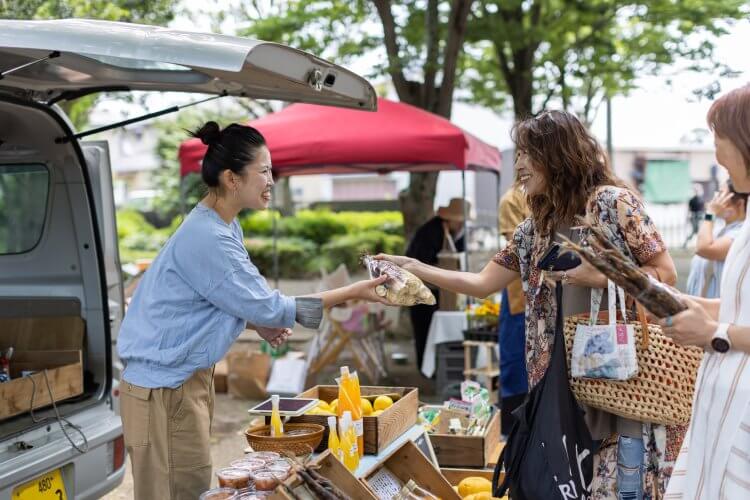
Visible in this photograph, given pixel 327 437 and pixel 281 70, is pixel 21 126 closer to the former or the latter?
pixel 281 70

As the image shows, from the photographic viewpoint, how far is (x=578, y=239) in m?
2.71

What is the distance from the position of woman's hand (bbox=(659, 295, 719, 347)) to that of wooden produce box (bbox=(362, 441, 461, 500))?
1.49 m

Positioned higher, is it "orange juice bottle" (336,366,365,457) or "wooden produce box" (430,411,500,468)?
"orange juice bottle" (336,366,365,457)

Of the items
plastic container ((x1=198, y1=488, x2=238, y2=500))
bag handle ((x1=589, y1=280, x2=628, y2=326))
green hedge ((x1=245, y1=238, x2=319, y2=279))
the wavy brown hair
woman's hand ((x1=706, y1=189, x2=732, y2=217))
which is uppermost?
the wavy brown hair

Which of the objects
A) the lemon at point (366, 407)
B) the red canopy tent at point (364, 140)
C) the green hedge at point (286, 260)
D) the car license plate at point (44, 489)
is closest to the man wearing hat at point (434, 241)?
the red canopy tent at point (364, 140)

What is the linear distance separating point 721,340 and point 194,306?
1.68 meters

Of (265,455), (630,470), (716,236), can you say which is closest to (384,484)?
(265,455)

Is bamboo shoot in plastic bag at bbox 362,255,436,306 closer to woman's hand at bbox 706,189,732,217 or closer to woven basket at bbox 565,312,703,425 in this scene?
woven basket at bbox 565,312,703,425

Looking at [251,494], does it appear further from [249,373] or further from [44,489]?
[249,373]

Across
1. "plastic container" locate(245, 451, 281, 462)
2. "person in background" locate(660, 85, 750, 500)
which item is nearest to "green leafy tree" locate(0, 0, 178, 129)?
"plastic container" locate(245, 451, 281, 462)

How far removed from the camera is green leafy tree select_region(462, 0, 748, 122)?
1092 centimetres

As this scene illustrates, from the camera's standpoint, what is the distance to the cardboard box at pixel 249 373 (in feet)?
25.4

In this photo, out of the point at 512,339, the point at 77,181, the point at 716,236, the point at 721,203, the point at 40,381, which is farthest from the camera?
the point at 716,236

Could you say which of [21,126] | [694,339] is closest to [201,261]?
[694,339]
